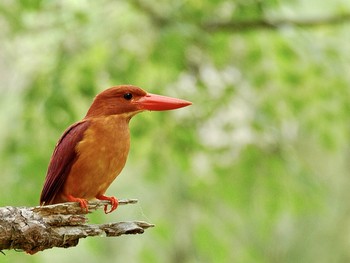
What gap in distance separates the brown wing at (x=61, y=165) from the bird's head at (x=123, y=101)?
0.18 ft

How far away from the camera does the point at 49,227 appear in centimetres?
225

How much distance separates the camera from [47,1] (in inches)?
242

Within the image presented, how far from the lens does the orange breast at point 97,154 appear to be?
7.11 feet

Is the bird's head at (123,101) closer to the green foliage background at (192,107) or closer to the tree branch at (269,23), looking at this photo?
the green foliage background at (192,107)

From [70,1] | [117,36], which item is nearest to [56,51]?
[117,36]

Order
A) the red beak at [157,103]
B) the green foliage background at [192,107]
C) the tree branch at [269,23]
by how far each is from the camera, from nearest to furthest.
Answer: the red beak at [157,103]
the green foliage background at [192,107]
the tree branch at [269,23]

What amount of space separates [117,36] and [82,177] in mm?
5596

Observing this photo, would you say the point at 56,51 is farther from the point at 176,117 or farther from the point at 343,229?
the point at 343,229

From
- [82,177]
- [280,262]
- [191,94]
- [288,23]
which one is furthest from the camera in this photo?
[280,262]

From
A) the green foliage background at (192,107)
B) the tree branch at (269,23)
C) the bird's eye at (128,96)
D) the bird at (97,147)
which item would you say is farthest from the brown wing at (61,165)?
the tree branch at (269,23)

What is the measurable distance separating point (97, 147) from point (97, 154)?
2 cm

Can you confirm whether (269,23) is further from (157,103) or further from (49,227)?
(49,227)

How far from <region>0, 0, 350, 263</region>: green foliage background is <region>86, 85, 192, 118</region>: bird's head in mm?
4043

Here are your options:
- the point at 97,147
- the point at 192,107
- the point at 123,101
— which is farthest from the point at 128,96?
the point at 192,107
